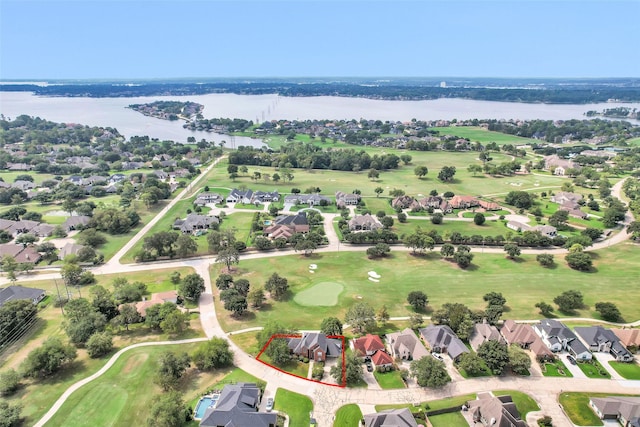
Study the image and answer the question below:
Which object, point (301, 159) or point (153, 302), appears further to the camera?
point (301, 159)

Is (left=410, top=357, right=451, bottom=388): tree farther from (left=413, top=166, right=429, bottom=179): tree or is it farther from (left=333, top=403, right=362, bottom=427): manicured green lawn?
(left=413, top=166, right=429, bottom=179): tree

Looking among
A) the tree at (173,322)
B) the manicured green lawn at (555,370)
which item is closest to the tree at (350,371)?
the tree at (173,322)

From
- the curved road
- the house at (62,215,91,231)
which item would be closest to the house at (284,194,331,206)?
the house at (62,215,91,231)

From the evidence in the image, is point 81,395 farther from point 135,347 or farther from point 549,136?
point 549,136

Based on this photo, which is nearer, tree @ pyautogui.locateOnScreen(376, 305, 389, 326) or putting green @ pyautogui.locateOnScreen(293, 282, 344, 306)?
tree @ pyautogui.locateOnScreen(376, 305, 389, 326)

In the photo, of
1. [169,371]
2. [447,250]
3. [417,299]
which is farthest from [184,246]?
[447,250]

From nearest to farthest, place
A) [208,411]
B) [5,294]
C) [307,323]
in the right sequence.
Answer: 1. [208,411]
2. [307,323]
3. [5,294]

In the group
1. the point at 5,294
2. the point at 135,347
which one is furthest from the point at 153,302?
the point at 5,294
